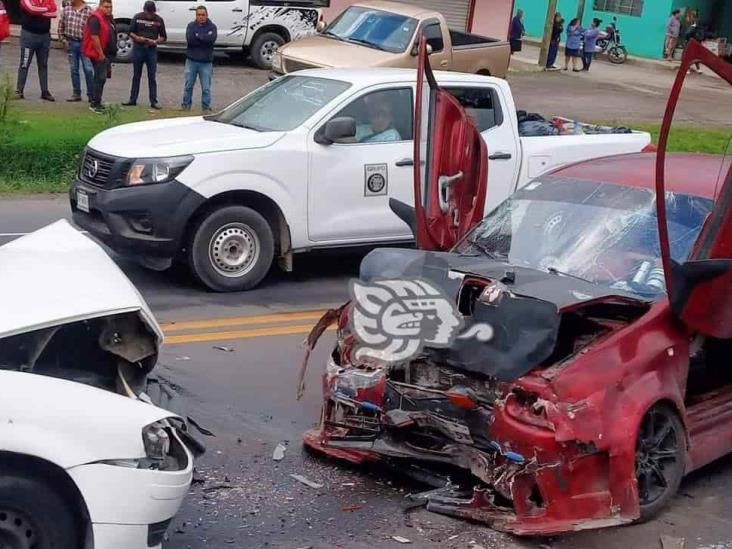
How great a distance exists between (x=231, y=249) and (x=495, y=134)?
2804mm

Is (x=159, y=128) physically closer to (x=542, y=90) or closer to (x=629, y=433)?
(x=629, y=433)

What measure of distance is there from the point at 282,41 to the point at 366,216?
14612mm

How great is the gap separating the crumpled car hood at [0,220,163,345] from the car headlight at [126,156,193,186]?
338 cm

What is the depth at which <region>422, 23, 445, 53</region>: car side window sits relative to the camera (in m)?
19.2

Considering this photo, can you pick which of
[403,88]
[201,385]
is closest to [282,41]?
[403,88]

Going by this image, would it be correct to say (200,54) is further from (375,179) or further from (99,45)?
(375,179)

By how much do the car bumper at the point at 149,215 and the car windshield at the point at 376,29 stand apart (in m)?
9.85

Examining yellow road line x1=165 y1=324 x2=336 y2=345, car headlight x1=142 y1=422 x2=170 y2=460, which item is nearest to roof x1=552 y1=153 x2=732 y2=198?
yellow road line x1=165 y1=324 x2=336 y2=345

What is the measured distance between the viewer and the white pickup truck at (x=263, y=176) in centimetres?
933

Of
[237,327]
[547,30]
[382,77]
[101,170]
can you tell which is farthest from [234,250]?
[547,30]

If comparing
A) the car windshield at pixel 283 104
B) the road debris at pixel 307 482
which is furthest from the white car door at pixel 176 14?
the road debris at pixel 307 482

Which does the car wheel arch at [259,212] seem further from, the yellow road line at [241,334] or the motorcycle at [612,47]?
the motorcycle at [612,47]

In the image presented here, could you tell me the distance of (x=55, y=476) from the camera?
4.35 meters

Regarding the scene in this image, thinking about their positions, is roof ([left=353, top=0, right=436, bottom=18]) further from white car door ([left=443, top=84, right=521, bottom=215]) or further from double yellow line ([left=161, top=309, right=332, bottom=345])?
double yellow line ([left=161, top=309, right=332, bottom=345])
